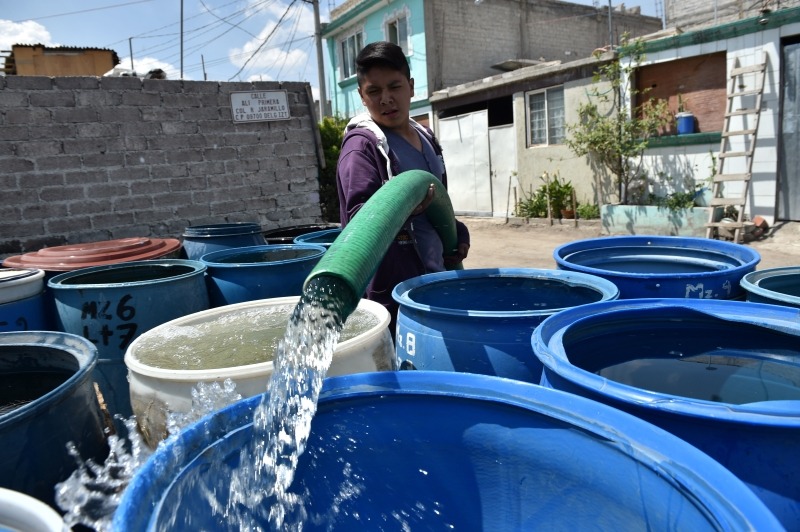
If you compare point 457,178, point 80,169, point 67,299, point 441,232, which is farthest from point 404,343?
point 457,178

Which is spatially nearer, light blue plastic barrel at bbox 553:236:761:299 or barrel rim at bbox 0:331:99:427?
barrel rim at bbox 0:331:99:427

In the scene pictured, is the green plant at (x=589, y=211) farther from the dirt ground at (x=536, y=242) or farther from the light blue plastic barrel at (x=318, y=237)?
the light blue plastic barrel at (x=318, y=237)

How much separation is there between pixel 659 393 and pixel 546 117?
11672 millimetres

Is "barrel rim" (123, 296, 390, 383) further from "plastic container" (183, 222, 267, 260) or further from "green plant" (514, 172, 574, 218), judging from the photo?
"green plant" (514, 172, 574, 218)

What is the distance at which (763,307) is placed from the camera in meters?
1.39

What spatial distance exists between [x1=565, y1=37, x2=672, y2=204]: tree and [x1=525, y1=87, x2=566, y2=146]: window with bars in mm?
869

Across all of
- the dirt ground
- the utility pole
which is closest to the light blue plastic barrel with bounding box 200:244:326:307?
the dirt ground

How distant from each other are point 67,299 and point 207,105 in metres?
3.50

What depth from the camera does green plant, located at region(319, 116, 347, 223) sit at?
6.41 m

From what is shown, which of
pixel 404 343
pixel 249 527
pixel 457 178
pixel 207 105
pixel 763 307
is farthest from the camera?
pixel 457 178

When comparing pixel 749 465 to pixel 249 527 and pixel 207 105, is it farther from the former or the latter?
pixel 207 105

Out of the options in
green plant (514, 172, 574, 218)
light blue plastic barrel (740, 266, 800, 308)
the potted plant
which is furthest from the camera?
green plant (514, 172, 574, 218)

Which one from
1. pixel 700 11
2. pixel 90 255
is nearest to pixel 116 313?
pixel 90 255

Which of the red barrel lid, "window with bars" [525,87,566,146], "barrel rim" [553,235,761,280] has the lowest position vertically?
"barrel rim" [553,235,761,280]
